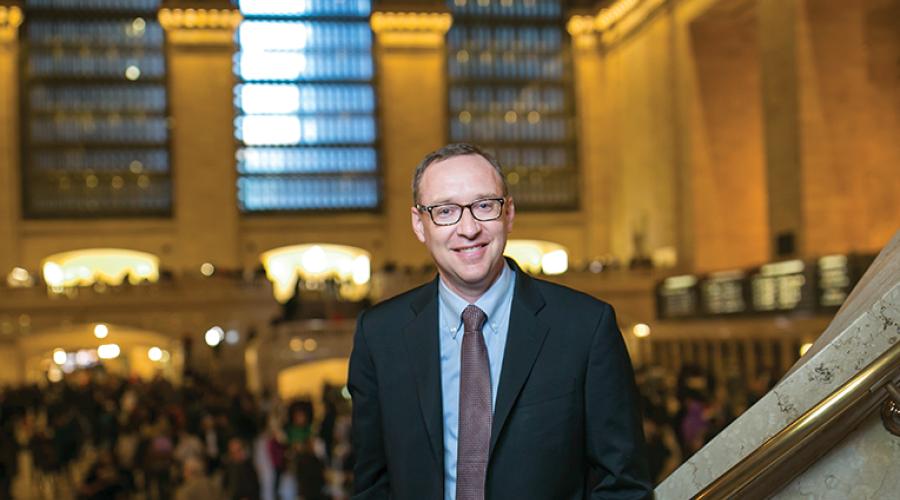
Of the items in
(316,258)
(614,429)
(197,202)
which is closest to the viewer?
(614,429)

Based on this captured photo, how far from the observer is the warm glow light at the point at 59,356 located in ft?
106

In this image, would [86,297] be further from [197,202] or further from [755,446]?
[755,446]

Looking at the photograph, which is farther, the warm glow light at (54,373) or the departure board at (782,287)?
the warm glow light at (54,373)

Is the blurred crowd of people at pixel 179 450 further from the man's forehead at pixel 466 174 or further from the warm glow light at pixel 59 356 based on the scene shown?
the warm glow light at pixel 59 356

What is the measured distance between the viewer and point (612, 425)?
85.1 inches

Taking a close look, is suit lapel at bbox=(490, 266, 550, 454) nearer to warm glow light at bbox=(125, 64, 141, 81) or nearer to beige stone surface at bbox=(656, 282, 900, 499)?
beige stone surface at bbox=(656, 282, 900, 499)

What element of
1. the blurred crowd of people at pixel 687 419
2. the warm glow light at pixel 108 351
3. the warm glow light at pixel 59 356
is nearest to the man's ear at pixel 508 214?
the blurred crowd of people at pixel 687 419

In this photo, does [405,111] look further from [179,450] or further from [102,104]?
[179,450]

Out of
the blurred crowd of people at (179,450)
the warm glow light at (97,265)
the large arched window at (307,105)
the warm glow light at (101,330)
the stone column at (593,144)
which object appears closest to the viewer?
the blurred crowd of people at (179,450)

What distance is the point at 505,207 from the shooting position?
2328 millimetres

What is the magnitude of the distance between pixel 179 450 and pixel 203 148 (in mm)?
26048

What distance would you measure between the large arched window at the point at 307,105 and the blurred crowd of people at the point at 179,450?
1658 cm

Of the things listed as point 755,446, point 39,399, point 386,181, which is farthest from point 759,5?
point 755,446

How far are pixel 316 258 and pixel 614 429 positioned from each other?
126ft
